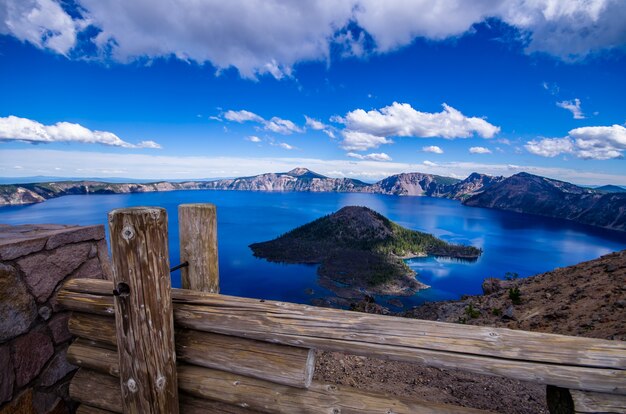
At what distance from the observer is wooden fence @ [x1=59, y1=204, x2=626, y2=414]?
1.97 m

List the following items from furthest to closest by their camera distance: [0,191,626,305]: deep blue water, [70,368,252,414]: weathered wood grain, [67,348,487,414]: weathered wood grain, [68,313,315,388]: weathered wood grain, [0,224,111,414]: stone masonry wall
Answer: [0,191,626,305]: deep blue water < [0,224,111,414]: stone masonry wall < [70,368,252,414]: weathered wood grain < [68,313,315,388]: weathered wood grain < [67,348,487,414]: weathered wood grain

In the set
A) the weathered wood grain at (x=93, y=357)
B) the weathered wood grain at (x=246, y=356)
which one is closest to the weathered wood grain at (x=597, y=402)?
the weathered wood grain at (x=246, y=356)

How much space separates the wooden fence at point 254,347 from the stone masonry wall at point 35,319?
795 millimetres

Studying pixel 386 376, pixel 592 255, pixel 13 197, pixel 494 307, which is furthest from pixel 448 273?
pixel 13 197

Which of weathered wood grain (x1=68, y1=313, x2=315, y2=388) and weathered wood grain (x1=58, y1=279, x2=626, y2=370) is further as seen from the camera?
weathered wood grain (x1=68, y1=313, x2=315, y2=388)

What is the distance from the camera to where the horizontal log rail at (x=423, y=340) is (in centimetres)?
192

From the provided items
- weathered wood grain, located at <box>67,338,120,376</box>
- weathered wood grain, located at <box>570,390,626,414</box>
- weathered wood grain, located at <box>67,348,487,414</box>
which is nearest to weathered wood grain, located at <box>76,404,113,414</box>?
weathered wood grain, located at <box>67,338,120,376</box>

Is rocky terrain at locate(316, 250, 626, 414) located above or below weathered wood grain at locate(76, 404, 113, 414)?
below

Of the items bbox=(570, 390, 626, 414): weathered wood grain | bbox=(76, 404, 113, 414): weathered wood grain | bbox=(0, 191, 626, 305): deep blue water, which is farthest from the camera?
bbox=(0, 191, 626, 305): deep blue water

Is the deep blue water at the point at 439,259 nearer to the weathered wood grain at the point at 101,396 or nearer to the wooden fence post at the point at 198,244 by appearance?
the weathered wood grain at the point at 101,396

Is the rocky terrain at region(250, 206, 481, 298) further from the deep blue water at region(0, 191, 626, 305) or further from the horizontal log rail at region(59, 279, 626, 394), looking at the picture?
the horizontal log rail at region(59, 279, 626, 394)

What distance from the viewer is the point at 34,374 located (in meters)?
3.09

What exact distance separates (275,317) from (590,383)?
7.33 ft

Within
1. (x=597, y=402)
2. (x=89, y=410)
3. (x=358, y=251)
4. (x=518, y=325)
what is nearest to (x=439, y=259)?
(x=358, y=251)
